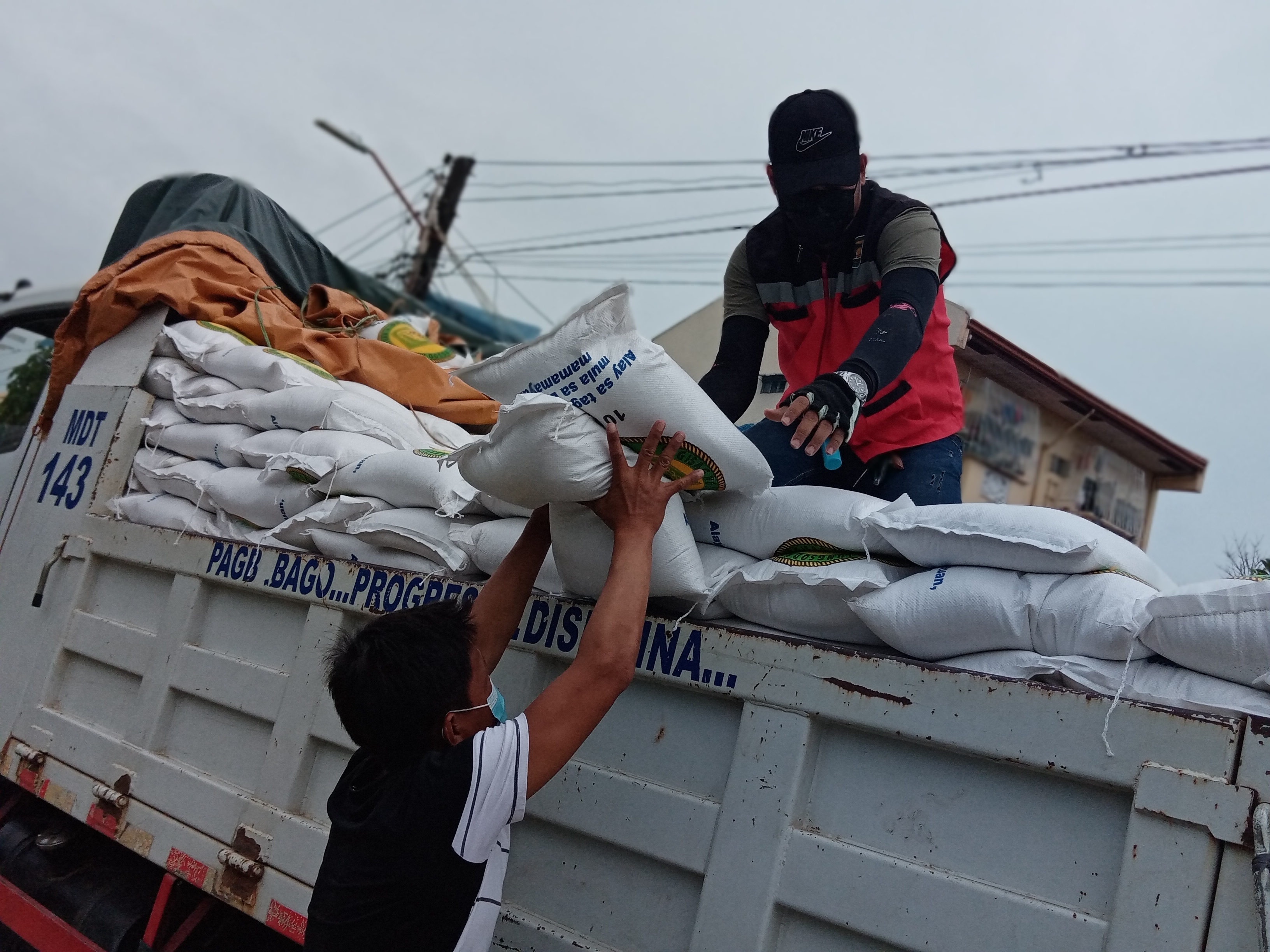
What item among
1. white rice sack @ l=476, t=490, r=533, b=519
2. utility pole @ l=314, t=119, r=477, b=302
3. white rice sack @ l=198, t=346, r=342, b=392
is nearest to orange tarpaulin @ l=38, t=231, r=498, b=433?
white rice sack @ l=198, t=346, r=342, b=392

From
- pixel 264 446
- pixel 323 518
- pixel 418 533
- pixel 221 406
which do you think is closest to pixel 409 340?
pixel 221 406

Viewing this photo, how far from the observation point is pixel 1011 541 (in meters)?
1.64

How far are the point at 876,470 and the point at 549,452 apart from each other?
0.89 meters

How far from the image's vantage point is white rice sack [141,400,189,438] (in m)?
3.30

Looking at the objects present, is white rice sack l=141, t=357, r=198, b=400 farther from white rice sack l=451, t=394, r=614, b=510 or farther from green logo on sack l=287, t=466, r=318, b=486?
white rice sack l=451, t=394, r=614, b=510

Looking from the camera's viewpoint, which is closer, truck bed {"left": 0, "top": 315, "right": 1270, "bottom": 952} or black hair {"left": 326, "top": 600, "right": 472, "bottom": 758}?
truck bed {"left": 0, "top": 315, "right": 1270, "bottom": 952}

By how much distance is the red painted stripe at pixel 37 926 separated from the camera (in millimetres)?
2686

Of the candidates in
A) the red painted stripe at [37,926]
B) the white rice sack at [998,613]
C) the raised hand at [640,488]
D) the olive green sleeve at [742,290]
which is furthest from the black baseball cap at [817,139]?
the red painted stripe at [37,926]

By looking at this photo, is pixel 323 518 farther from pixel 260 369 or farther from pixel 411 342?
pixel 411 342

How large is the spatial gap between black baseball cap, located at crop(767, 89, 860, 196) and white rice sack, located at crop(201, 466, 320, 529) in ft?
4.82

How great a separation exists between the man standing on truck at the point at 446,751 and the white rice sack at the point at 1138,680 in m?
0.55

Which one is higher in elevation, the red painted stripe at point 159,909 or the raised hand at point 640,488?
the raised hand at point 640,488

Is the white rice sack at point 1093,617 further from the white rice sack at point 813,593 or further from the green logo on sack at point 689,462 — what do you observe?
the green logo on sack at point 689,462

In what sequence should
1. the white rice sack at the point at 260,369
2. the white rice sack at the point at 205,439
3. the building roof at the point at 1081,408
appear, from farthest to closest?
the building roof at the point at 1081,408 → the white rice sack at the point at 260,369 → the white rice sack at the point at 205,439
